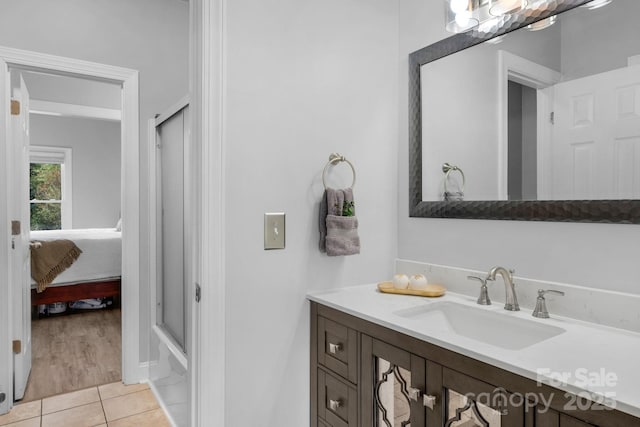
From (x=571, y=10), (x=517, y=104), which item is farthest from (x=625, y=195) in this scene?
(x=571, y=10)

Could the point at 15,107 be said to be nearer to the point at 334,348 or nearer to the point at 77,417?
the point at 77,417

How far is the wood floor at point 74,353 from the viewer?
8.63 feet

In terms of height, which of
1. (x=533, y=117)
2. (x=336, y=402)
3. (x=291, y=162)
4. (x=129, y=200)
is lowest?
(x=336, y=402)

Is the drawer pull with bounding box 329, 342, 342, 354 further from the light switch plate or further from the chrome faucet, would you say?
the chrome faucet

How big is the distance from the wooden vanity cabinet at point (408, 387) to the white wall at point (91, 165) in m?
6.33

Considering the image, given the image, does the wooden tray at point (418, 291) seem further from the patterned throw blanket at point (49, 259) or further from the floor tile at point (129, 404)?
the patterned throw blanket at point (49, 259)

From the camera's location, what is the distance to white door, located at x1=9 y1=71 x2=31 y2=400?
2.27m

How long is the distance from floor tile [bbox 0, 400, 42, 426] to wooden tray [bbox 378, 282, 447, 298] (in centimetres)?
215

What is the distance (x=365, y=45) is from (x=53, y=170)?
6.60 meters

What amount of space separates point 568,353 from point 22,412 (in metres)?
2.77

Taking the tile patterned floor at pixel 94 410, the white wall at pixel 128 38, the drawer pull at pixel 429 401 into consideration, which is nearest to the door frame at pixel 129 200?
the white wall at pixel 128 38

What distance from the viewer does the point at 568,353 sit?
0.93 m

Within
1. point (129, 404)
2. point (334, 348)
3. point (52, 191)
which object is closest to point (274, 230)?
point (334, 348)

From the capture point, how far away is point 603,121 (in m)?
1.14
